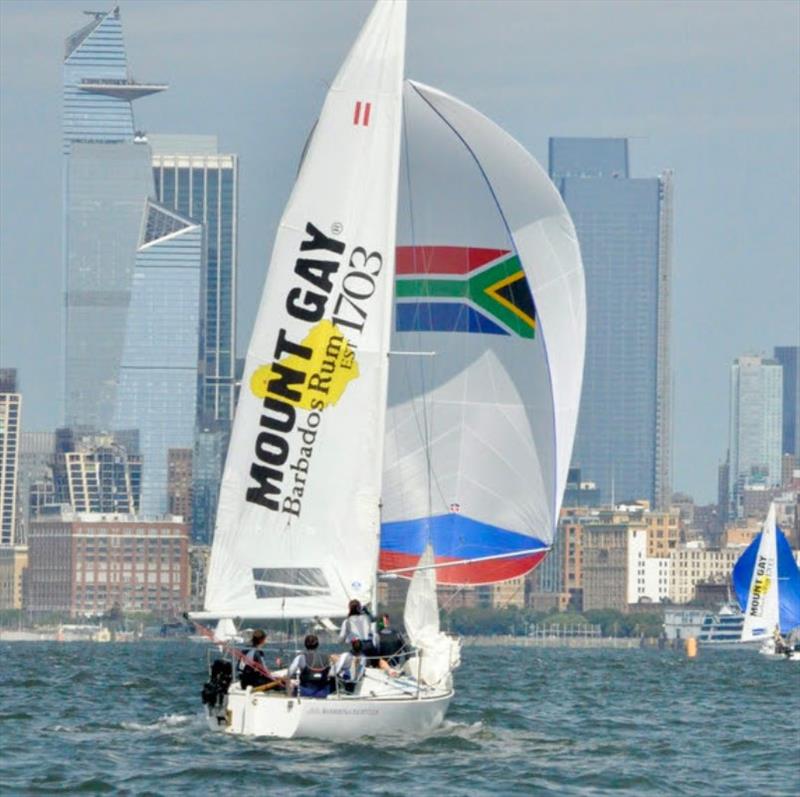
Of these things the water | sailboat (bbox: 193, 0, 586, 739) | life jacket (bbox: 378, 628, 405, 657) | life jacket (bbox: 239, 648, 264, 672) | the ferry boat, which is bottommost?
the water

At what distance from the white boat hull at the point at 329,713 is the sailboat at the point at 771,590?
217 ft

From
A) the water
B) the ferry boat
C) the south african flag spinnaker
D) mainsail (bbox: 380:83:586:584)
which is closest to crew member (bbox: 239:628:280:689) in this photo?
the water

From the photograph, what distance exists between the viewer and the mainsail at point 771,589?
333 feet

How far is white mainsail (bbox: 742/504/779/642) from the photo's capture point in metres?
101

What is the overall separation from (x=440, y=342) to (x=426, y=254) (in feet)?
3.63

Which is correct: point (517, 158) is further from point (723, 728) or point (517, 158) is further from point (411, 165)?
point (723, 728)

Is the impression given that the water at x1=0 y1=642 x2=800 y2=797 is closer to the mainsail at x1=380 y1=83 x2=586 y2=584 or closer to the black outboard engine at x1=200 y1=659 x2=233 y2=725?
the black outboard engine at x1=200 y1=659 x2=233 y2=725

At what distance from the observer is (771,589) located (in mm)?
102750

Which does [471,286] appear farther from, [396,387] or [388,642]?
[388,642]

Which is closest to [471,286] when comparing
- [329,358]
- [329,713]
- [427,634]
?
[329,358]

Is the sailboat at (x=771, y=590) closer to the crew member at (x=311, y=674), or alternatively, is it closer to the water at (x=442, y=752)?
the water at (x=442, y=752)

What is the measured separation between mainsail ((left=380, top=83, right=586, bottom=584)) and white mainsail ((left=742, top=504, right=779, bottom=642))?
62377mm

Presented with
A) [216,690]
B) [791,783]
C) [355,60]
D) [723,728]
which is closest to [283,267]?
[355,60]

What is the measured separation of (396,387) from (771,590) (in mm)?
64881
